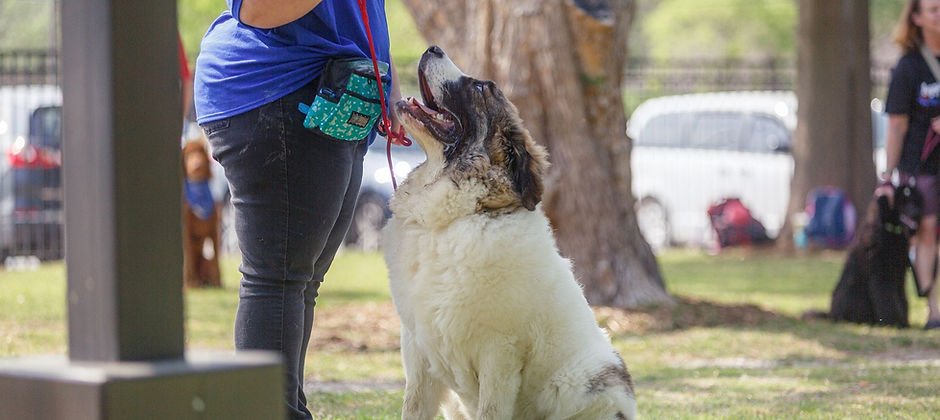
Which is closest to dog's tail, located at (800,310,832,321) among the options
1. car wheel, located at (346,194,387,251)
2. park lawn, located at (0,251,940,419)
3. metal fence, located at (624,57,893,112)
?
park lawn, located at (0,251,940,419)

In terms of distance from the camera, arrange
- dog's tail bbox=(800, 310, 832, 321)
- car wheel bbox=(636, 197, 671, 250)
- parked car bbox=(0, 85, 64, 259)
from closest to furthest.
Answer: dog's tail bbox=(800, 310, 832, 321), parked car bbox=(0, 85, 64, 259), car wheel bbox=(636, 197, 671, 250)

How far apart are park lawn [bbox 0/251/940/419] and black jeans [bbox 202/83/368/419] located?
5.03ft

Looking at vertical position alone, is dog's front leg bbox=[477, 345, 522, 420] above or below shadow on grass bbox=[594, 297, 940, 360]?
above

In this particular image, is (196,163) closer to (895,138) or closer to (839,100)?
(895,138)

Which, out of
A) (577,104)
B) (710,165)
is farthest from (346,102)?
(710,165)

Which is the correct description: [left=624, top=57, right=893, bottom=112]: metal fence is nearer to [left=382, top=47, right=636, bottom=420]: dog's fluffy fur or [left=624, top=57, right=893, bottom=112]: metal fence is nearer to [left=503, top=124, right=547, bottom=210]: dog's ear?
[left=503, top=124, right=547, bottom=210]: dog's ear

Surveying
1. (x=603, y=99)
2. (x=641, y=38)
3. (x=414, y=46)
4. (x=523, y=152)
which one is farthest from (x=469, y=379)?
(x=641, y=38)

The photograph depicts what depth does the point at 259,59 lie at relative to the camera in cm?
337

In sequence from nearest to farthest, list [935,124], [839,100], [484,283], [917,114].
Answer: [484,283] < [935,124] < [917,114] < [839,100]

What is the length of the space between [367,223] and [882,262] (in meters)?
9.58

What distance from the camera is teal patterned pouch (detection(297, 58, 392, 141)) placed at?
3.39m

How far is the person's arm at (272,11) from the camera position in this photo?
313cm

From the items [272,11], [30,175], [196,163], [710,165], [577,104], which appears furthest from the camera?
[710,165]

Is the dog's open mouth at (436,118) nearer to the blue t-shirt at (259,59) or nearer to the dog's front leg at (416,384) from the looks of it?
the blue t-shirt at (259,59)
